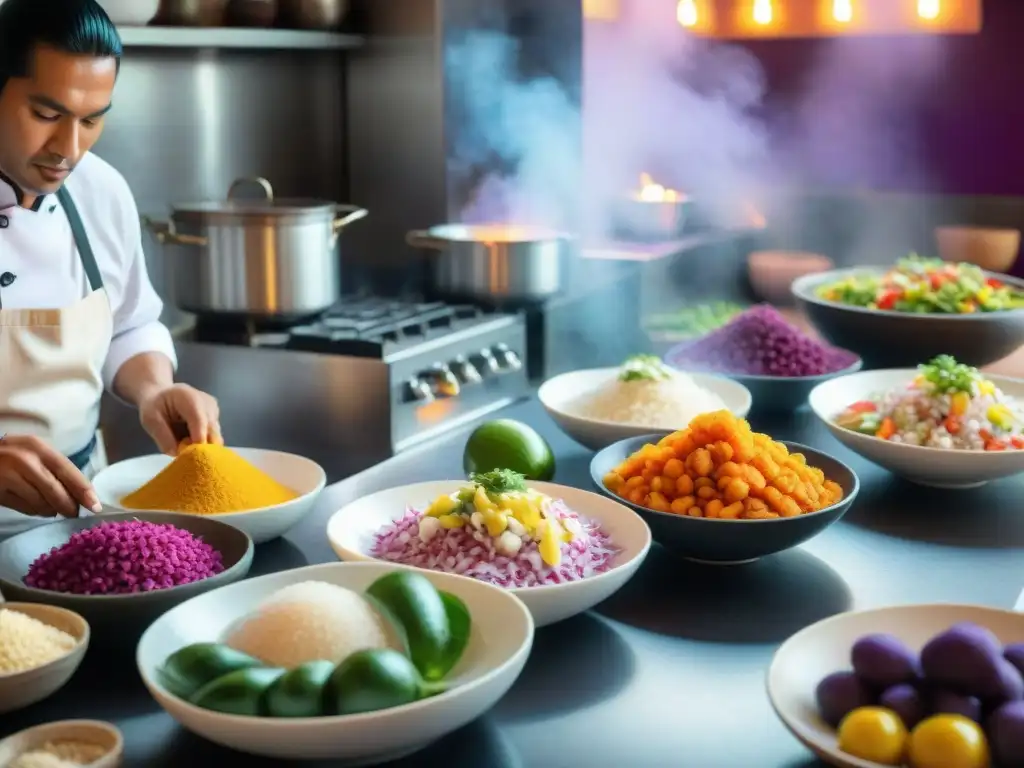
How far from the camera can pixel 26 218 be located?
88.8 inches

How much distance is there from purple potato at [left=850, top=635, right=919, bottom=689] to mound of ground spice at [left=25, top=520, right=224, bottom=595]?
2.27 ft

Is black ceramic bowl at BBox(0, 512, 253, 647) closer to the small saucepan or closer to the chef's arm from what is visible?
the chef's arm

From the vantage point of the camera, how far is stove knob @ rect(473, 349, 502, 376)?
140 inches

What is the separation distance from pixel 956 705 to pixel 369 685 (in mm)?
503

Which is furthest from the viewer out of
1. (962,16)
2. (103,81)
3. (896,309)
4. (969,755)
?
(962,16)

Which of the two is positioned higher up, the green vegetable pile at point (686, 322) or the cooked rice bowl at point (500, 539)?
the cooked rice bowl at point (500, 539)

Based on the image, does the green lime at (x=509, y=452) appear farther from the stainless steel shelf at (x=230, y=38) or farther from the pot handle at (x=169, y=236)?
the stainless steel shelf at (x=230, y=38)

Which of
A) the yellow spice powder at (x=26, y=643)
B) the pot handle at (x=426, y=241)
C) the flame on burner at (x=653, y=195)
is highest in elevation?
the flame on burner at (x=653, y=195)

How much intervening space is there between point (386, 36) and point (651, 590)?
283cm

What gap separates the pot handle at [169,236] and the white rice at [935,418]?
1.85 m

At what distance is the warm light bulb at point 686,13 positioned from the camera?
605 centimetres

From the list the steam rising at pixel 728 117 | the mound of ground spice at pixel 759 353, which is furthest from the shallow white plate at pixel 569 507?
the steam rising at pixel 728 117

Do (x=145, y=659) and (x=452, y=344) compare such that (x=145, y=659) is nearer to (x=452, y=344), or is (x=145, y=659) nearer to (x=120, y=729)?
(x=120, y=729)

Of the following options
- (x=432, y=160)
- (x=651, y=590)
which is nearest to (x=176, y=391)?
(x=651, y=590)
